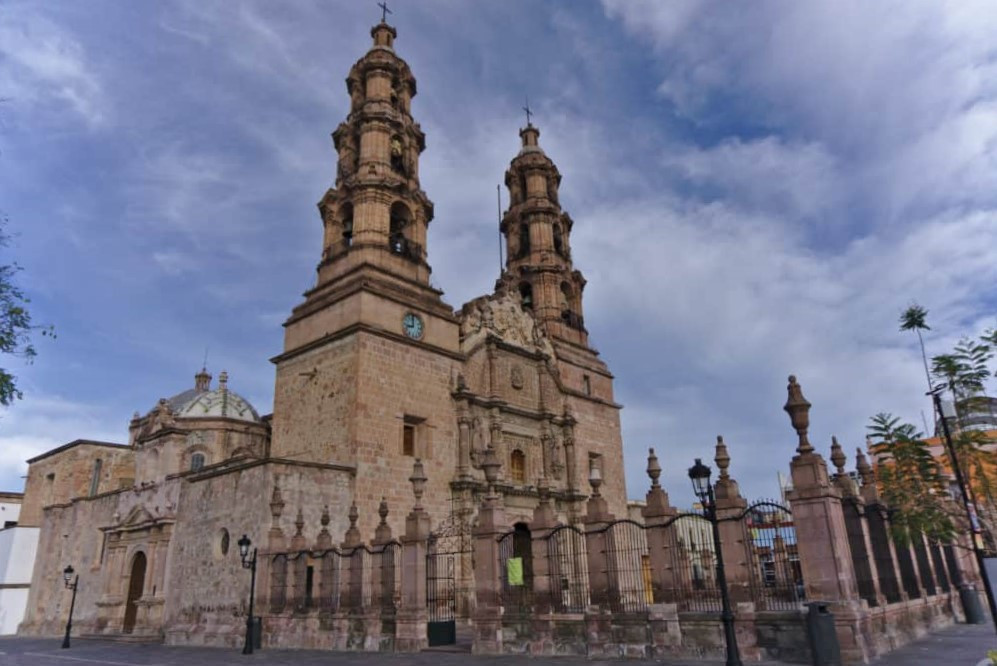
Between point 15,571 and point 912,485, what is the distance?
38.1 meters

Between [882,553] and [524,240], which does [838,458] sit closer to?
[882,553]

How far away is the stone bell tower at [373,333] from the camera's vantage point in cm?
2278

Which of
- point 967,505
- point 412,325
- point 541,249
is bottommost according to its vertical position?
point 967,505

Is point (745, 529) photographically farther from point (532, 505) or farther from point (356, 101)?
point (356, 101)

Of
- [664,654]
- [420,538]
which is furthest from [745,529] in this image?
[420,538]

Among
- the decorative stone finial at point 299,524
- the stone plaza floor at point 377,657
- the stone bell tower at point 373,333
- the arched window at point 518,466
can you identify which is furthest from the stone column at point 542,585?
the arched window at point 518,466

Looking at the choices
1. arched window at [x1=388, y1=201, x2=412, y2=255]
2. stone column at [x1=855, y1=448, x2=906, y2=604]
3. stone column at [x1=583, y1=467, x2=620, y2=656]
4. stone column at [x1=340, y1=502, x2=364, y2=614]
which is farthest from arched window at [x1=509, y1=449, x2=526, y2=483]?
stone column at [x1=855, y1=448, x2=906, y2=604]

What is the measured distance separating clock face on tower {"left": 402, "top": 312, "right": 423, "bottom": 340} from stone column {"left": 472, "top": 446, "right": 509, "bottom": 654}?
37.4ft

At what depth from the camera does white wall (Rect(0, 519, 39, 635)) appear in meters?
32.2

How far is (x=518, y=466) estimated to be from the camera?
91.9ft

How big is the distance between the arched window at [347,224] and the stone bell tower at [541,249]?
8761mm

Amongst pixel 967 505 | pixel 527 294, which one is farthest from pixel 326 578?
pixel 527 294

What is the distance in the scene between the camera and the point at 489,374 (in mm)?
27922

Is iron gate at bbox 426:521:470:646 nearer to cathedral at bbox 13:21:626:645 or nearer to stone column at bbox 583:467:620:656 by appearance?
cathedral at bbox 13:21:626:645
